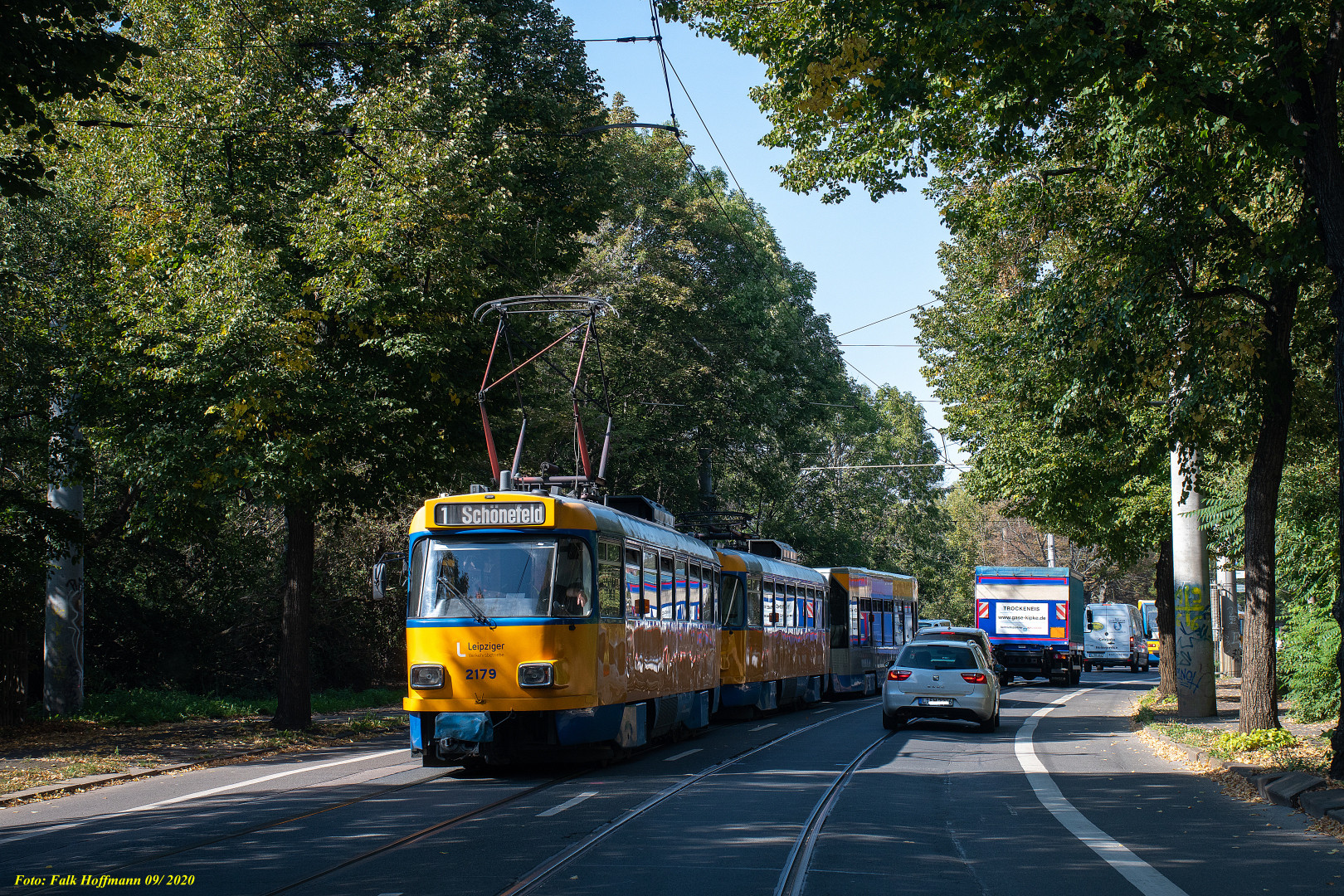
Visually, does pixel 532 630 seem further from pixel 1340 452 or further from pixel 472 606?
pixel 1340 452

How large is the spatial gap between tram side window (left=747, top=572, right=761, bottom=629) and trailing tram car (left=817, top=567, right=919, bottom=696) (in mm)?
7539

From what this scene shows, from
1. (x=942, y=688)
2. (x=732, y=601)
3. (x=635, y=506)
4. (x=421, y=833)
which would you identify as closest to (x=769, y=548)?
(x=732, y=601)

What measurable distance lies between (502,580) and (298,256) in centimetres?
753

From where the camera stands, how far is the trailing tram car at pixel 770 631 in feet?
71.5

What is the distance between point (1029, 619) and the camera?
38.1 meters

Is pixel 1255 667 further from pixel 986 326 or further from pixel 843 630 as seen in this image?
pixel 843 630

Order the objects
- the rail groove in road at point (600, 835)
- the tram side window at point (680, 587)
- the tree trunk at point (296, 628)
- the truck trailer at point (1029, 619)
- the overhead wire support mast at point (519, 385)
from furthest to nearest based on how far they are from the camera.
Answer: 1. the truck trailer at point (1029, 619)
2. the tree trunk at point (296, 628)
3. the tram side window at point (680, 587)
4. the overhead wire support mast at point (519, 385)
5. the rail groove in road at point (600, 835)

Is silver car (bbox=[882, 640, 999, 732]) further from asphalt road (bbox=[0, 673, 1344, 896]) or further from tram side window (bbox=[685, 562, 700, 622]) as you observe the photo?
asphalt road (bbox=[0, 673, 1344, 896])

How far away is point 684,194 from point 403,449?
831 inches

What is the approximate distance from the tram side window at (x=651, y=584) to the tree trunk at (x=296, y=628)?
6191mm

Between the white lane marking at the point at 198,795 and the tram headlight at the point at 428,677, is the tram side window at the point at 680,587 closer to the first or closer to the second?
the white lane marking at the point at 198,795

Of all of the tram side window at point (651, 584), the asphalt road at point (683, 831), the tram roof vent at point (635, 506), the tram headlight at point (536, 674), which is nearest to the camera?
Answer: the asphalt road at point (683, 831)

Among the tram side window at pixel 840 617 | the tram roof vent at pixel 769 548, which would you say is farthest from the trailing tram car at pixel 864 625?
the tram roof vent at pixel 769 548

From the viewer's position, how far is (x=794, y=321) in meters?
38.5
